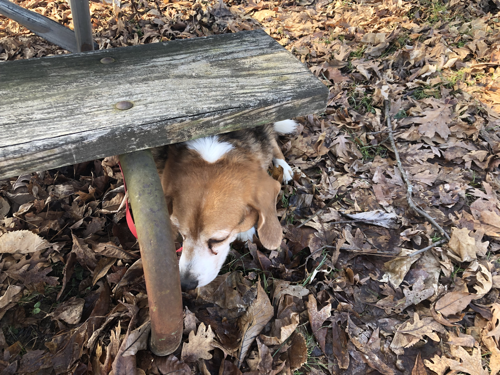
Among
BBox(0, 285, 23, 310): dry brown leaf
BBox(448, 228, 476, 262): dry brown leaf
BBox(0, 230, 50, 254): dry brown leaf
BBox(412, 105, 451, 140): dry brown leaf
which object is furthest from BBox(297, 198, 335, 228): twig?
BBox(0, 285, 23, 310): dry brown leaf

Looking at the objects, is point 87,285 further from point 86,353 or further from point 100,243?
point 86,353

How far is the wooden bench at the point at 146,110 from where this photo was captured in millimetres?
1350

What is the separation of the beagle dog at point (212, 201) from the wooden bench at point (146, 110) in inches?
23.2

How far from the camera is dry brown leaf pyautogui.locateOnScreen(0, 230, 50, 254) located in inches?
92.0

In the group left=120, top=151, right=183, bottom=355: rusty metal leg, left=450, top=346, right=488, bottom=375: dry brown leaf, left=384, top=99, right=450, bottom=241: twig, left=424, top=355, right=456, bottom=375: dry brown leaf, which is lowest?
left=424, top=355, right=456, bottom=375: dry brown leaf

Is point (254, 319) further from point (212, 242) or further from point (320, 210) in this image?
point (320, 210)

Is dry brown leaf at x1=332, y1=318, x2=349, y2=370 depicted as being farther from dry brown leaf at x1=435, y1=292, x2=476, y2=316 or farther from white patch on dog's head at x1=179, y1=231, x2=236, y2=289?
white patch on dog's head at x1=179, y1=231, x2=236, y2=289

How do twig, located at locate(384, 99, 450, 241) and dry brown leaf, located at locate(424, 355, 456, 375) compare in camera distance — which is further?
twig, located at locate(384, 99, 450, 241)

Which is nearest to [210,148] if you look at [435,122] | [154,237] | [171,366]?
[154,237]

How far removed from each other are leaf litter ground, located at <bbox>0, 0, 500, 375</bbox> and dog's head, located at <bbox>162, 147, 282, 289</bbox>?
25 cm

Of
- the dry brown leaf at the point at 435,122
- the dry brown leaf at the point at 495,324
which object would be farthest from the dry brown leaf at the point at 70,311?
the dry brown leaf at the point at 435,122

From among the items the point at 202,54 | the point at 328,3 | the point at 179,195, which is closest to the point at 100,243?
the point at 179,195

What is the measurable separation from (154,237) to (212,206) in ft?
2.27

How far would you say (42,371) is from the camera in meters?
1.91
